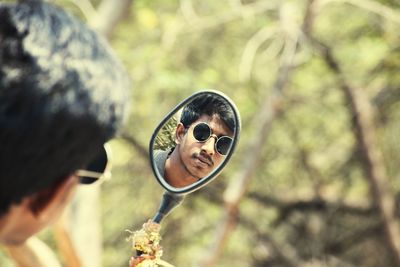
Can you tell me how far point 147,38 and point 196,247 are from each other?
2050mm

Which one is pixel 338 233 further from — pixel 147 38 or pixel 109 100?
pixel 109 100

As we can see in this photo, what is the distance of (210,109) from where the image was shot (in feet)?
4.73

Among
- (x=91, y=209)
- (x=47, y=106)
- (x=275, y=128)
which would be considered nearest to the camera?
(x=47, y=106)

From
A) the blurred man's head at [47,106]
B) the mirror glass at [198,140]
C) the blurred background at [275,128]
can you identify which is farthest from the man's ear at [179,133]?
the blurred background at [275,128]

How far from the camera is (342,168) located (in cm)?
707

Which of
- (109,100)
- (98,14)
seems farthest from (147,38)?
(109,100)

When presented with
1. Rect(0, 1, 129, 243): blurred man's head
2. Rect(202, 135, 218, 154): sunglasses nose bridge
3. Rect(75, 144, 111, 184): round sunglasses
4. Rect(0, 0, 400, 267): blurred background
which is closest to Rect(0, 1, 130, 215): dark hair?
Rect(0, 1, 129, 243): blurred man's head

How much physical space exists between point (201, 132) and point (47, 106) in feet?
1.45

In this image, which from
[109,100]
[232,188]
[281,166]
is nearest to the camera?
[109,100]

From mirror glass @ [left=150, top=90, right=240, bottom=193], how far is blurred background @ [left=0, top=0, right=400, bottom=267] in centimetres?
372

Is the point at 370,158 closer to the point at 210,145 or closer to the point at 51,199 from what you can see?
the point at 210,145

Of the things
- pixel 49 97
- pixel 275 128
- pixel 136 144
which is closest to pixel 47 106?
pixel 49 97

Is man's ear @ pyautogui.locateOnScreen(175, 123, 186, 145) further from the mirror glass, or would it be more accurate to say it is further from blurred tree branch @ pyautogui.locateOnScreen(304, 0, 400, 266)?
blurred tree branch @ pyautogui.locateOnScreen(304, 0, 400, 266)

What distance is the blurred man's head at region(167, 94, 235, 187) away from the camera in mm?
1422
